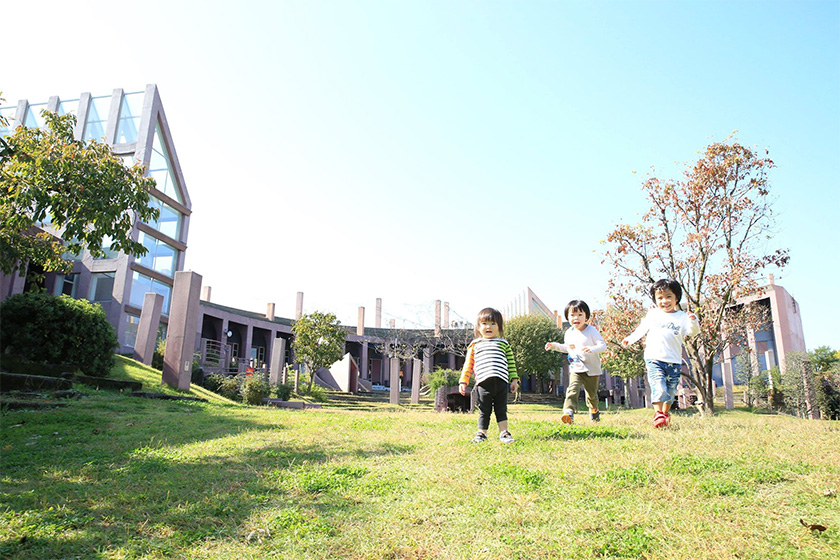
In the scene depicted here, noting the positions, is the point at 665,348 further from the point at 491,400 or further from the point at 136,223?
the point at 136,223

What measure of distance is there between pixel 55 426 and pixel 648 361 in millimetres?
7342

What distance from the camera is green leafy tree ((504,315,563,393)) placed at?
35406 mm

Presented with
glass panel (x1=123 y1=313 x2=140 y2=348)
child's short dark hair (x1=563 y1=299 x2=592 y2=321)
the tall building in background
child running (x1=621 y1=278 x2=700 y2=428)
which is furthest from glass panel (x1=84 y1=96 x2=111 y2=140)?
child running (x1=621 y1=278 x2=700 y2=428)

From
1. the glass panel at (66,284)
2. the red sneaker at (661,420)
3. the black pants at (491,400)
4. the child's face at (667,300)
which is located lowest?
the red sneaker at (661,420)

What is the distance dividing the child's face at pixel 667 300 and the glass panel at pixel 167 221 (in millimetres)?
27099

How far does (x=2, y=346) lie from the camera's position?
1309cm

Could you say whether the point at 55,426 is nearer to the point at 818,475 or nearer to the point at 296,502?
the point at 296,502

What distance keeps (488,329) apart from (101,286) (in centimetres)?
2510

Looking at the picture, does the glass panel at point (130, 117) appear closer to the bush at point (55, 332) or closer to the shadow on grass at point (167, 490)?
the bush at point (55, 332)

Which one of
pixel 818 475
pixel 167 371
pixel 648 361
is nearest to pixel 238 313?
pixel 167 371

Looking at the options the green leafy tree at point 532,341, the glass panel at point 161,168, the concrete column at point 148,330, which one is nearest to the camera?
the concrete column at point 148,330

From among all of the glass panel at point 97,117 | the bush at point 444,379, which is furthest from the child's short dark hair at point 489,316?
the glass panel at point 97,117

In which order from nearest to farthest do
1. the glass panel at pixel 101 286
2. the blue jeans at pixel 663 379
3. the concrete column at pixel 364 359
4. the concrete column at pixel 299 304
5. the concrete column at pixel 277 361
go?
the blue jeans at pixel 663 379
the concrete column at pixel 277 361
the glass panel at pixel 101 286
the concrete column at pixel 364 359
the concrete column at pixel 299 304

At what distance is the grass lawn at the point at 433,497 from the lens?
287cm
